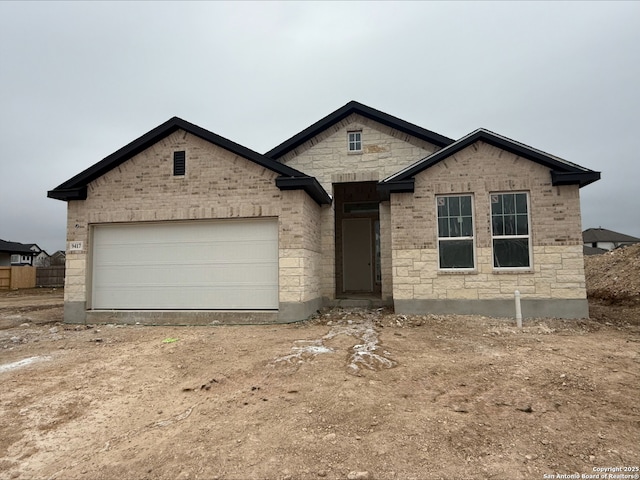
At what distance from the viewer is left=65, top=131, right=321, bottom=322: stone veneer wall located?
982 cm

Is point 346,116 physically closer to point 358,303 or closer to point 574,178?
point 358,303

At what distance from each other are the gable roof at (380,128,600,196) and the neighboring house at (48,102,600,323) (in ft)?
0.09

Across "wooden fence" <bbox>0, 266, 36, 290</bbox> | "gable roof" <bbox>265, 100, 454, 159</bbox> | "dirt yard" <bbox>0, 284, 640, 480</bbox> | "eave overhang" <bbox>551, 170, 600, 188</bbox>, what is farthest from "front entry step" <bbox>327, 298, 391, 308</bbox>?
"wooden fence" <bbox>0, 266, 36, 290</bbox>

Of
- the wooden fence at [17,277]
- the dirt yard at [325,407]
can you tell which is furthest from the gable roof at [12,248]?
the dirt yard at [325,407]

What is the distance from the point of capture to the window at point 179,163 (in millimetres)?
10364

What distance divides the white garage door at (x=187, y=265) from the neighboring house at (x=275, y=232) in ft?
0.09

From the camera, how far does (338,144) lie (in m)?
12.9

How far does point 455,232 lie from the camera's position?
9.96 meters

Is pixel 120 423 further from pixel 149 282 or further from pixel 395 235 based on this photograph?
pixel 395 235

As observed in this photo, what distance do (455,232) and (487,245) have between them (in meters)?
0.82

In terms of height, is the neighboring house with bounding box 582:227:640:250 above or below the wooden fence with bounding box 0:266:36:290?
above

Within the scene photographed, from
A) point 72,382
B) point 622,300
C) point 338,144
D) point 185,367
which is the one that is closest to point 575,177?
point 622,300

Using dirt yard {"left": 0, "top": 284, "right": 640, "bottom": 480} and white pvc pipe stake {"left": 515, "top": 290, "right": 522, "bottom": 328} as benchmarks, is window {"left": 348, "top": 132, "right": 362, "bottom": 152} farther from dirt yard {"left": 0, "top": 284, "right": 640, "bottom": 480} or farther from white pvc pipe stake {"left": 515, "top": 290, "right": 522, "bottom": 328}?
dirt yard {"left": 0, "top": 284, "right": 640, "bottom": 480}

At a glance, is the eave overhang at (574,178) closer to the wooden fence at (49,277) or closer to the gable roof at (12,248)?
the wooden fence at (49,277)
